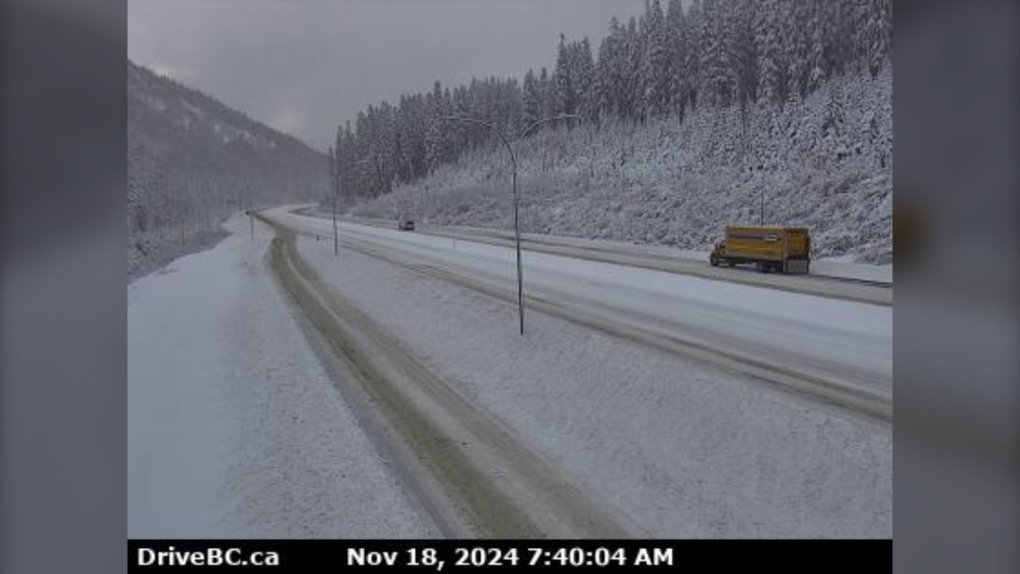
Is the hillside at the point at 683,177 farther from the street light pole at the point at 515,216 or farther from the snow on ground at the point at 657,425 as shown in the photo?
the snow on ground at the point at 657,425

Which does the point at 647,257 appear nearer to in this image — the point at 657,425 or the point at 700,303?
the point at 700,303

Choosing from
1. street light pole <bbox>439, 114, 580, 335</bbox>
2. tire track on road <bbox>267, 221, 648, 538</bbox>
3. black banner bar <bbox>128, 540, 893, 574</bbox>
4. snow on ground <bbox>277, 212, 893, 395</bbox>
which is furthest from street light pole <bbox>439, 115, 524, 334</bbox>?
black banner bar <bbox>128, 540, 893, 574</bbox>

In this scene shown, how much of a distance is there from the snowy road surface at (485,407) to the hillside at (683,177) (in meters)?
0.96

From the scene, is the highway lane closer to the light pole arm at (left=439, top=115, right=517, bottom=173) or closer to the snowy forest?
the snowy forest

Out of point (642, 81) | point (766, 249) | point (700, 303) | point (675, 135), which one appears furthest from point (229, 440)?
point (766, 249)

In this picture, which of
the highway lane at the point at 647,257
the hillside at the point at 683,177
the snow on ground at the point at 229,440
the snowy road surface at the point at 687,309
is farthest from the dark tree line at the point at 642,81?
the snow on ground at the point at 229,440

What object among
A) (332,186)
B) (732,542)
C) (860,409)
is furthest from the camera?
(332,186)

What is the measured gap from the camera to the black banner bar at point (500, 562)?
4797mm

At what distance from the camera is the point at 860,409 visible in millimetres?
6387

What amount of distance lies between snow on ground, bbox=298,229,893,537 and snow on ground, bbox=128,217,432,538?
200cm
